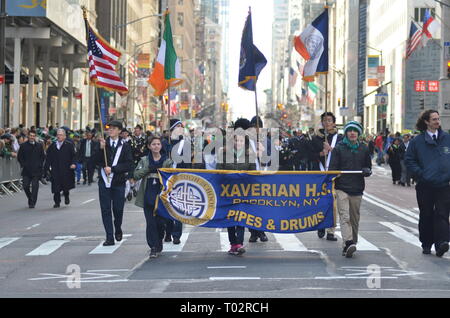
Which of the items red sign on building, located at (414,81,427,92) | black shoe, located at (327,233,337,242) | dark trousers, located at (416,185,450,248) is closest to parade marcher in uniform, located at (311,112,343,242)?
black shoe, located at (327,233,337,242)

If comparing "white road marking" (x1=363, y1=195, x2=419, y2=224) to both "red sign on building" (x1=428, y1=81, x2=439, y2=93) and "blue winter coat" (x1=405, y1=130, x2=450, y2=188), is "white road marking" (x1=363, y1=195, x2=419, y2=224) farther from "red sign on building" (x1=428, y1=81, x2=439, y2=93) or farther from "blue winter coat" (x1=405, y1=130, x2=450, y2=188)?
"red sign on building" (x1=428, y1=81, x2=439, y2=93)

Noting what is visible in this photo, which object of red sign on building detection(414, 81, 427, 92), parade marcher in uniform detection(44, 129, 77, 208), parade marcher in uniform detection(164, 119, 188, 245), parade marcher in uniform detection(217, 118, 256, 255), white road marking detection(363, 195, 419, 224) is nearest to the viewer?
parade marcher in uniform detection(217, 118, 256, 255)

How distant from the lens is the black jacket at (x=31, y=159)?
2373 centimetres

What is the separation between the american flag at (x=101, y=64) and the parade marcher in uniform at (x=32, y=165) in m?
6.76

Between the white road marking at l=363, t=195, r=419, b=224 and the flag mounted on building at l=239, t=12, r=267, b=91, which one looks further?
the white road marking at l=363, t=195, r=419, b=224

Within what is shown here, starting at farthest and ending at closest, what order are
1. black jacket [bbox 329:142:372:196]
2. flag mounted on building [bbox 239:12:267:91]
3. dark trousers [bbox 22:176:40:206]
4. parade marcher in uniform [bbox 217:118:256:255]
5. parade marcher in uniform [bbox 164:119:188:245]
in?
dark trousers [bbox 22:176:40:206]
flag mounted on building [bbox 239:12:267:91]
parade marcher in uniform [bbox 164:119:188:245]
parade marcher in uniform [bbox 217:118:256:255]
black jacket [bbox 329:142:372:196]

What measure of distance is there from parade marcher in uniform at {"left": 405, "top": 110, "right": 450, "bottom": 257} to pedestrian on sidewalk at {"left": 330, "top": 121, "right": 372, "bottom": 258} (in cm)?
74

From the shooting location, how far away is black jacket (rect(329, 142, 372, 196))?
1340 cm

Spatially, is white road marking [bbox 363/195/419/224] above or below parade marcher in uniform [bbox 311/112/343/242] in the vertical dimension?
below

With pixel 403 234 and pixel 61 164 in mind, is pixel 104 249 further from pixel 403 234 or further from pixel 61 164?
pixel 61 164

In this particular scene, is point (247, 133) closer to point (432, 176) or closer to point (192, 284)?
point (432, 176)

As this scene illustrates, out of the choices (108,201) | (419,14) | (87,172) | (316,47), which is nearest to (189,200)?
(108,201)

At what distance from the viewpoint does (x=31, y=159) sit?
23.8m
